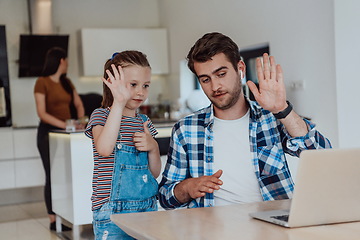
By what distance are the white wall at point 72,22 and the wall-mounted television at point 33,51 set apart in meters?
0.22

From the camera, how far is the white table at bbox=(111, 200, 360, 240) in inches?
54.0

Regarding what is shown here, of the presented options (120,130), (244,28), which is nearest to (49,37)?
(244,28)

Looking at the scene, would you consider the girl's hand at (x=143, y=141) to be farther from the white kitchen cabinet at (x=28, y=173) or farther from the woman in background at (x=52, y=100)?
the white kitchen cabinet at (x=28, y=173)

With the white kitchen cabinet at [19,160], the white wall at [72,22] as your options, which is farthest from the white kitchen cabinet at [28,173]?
the white wall at [72,22]

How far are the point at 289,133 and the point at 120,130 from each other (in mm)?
693

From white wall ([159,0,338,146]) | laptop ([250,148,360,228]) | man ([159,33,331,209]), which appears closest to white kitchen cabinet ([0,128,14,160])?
white wall ([159,0,338,146])

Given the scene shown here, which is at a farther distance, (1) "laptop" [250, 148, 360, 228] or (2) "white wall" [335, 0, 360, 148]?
(2) "white wall" [335, 0, 360, 148]

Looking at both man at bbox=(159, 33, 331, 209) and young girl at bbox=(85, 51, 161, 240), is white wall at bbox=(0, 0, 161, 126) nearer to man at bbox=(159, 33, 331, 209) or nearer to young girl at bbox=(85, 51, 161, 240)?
young girl at bbox=(85, 51, 161, 240)

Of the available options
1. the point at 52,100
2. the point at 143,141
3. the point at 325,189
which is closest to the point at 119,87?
the point at 143,141

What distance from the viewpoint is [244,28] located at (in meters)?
5.43

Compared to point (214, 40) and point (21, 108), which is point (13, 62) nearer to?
point (21, 108)

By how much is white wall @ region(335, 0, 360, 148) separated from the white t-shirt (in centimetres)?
188

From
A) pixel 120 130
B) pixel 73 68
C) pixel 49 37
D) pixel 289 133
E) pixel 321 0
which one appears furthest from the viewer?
pixel 73 68

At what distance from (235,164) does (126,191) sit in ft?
1.39
